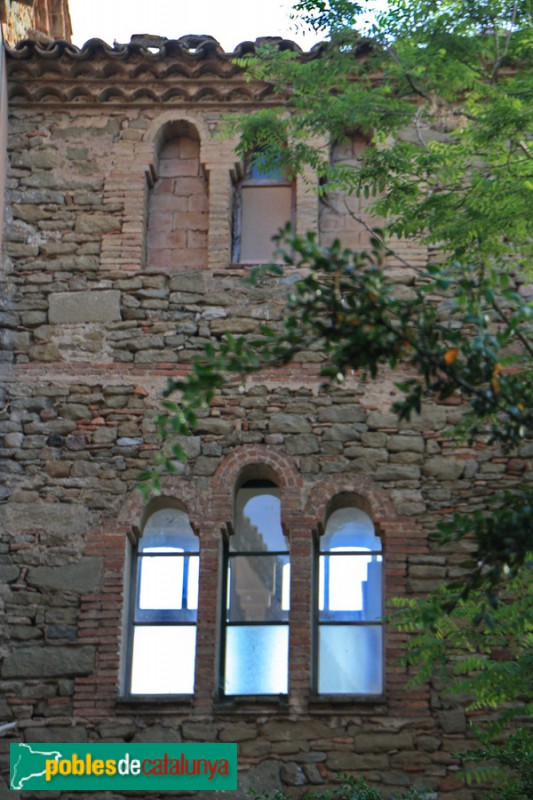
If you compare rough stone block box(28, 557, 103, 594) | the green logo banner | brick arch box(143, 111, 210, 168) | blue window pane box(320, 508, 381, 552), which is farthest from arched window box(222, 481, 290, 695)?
brick arch box(143, 111, 210, 168)

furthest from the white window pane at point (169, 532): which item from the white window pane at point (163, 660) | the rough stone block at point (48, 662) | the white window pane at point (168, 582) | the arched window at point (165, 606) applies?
the rough stone block at point (48, 662)

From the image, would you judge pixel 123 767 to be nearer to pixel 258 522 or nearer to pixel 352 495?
pixel 258 522

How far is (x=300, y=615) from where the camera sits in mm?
11109

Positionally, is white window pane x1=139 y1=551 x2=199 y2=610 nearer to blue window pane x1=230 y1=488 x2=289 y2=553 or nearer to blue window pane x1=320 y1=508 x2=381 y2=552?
blue window pane x1=230 y1=488 x2=289 y2=553

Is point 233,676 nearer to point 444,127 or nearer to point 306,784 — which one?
point 306,784

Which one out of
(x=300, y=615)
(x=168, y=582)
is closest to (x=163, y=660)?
(x=168, y=582)

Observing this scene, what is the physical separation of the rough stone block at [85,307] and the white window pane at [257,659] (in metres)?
2.78

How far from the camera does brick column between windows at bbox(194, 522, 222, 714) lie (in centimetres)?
1090

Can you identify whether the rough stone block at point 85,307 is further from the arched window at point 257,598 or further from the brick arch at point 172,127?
the arched window at point 257,598

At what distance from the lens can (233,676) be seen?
11148 millimetres

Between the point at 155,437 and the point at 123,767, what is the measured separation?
2541 mm

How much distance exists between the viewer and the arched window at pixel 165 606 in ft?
36.7

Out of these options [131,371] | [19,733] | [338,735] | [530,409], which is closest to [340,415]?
[131,371]

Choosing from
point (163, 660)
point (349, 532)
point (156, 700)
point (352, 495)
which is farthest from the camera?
point (349, 532)
